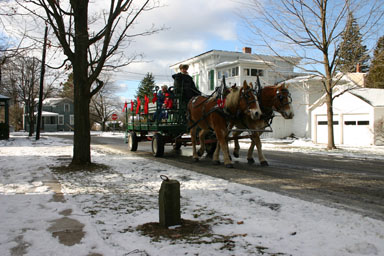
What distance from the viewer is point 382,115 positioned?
827 inches

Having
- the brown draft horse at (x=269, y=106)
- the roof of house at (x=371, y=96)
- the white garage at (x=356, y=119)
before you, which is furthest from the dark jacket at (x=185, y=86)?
the white garage at (x=356, y=119)

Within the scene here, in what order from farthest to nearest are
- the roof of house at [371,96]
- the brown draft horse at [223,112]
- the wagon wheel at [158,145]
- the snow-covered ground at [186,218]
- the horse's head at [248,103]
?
the roof of house at [371,96]
the wagon wheel at [158,145]
the brown draft horse at [223,112]
the horse's head at [248,103]
the snow-covered ground at [186,218]

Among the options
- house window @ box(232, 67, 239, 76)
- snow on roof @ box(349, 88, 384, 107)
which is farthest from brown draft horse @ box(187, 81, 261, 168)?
house window @ box(232, 67, 239, 76)

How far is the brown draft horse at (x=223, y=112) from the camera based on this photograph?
9070 mm

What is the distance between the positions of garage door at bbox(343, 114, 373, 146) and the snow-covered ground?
17.6 m

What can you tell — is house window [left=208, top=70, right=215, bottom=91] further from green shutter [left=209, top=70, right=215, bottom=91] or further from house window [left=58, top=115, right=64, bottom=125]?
house window [left=58, top=115, right=64, bottom=125]

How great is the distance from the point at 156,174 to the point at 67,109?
6726 centimetres

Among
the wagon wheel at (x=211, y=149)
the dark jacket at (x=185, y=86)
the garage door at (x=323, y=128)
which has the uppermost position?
the dark jacket at (x=185, y=86)

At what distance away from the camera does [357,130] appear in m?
22.2

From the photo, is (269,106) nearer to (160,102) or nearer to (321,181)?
(321,181)

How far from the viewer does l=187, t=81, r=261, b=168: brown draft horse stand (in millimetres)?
9070

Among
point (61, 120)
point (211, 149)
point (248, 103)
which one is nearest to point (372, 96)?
point (211, 149)

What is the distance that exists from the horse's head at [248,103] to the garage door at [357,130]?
15517 millimetres

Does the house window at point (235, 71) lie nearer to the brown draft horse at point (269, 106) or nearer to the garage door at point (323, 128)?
the garage door at point (323, 128)
